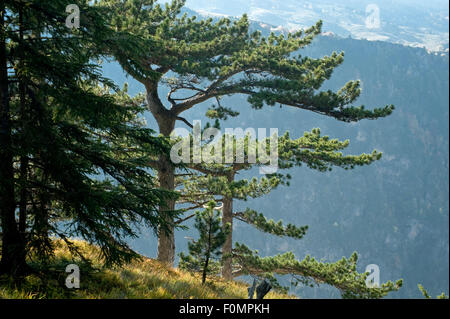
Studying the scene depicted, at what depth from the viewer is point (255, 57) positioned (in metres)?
10.6

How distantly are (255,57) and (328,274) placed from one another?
6.62 m

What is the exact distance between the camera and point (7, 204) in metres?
5.52

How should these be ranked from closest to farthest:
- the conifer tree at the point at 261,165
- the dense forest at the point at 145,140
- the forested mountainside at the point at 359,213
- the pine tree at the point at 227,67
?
the dense forest at the point at 145,140 → the pine tree at the point at 227,67 → the conifer tree at the point at 261,165 → the forested mountainside at the point at 359,213

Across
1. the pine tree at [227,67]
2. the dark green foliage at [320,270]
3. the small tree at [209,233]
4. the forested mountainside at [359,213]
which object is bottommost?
the forested mountainside at [359,213]

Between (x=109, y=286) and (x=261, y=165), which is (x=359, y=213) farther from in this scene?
(x=109, y=286)

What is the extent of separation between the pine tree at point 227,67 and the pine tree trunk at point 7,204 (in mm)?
4680

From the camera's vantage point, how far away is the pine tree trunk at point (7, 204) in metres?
5.27

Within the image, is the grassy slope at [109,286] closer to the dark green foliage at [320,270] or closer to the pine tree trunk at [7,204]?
the pine tree trunk at [7,204]

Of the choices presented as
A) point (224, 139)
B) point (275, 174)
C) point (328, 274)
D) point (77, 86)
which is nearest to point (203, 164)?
point (224, 139)

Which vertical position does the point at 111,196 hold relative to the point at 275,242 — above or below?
above

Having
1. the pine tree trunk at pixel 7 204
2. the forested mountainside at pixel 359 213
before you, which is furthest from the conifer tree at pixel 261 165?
the forested mountainside at pixel 359 213

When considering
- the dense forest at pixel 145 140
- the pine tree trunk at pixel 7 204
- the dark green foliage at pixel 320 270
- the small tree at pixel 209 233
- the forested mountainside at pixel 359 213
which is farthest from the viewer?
the forested mountainside at pixel 359 213
